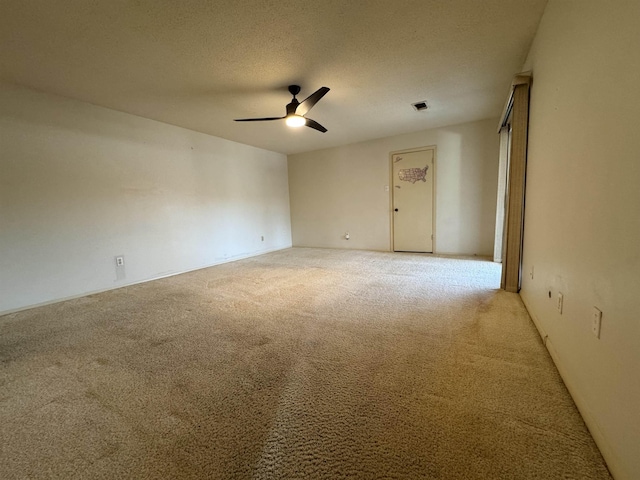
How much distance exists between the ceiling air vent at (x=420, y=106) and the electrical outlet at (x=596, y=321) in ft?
10.5

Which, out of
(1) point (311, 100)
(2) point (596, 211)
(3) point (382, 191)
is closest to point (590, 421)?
(2) point (596, 211)

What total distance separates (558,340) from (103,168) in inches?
188

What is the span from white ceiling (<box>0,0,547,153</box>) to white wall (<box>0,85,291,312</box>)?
358 mm

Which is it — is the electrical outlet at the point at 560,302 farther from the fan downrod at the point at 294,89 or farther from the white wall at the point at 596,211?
the fan downrod at the point at 294,89

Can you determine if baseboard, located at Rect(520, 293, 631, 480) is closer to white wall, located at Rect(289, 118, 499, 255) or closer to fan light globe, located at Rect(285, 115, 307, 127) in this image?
fan light globe, located at Rect(285, 115, 307, 127)

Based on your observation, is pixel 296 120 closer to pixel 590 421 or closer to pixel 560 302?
pixel 560 302

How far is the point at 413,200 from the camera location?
16.8ft

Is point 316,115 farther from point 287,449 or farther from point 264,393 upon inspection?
point 287,449

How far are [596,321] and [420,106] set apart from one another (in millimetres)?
3357

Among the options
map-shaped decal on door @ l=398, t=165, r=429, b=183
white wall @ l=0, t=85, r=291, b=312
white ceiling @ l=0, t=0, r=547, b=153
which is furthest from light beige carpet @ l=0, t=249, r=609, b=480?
map-shaped decal on door @ l=398, t=165, r=429, b=183

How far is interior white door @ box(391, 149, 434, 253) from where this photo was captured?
195 inches

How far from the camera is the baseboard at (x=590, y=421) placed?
2.96ft

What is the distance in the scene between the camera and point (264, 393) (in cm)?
141

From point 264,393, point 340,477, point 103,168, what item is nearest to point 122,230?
point 103,168
